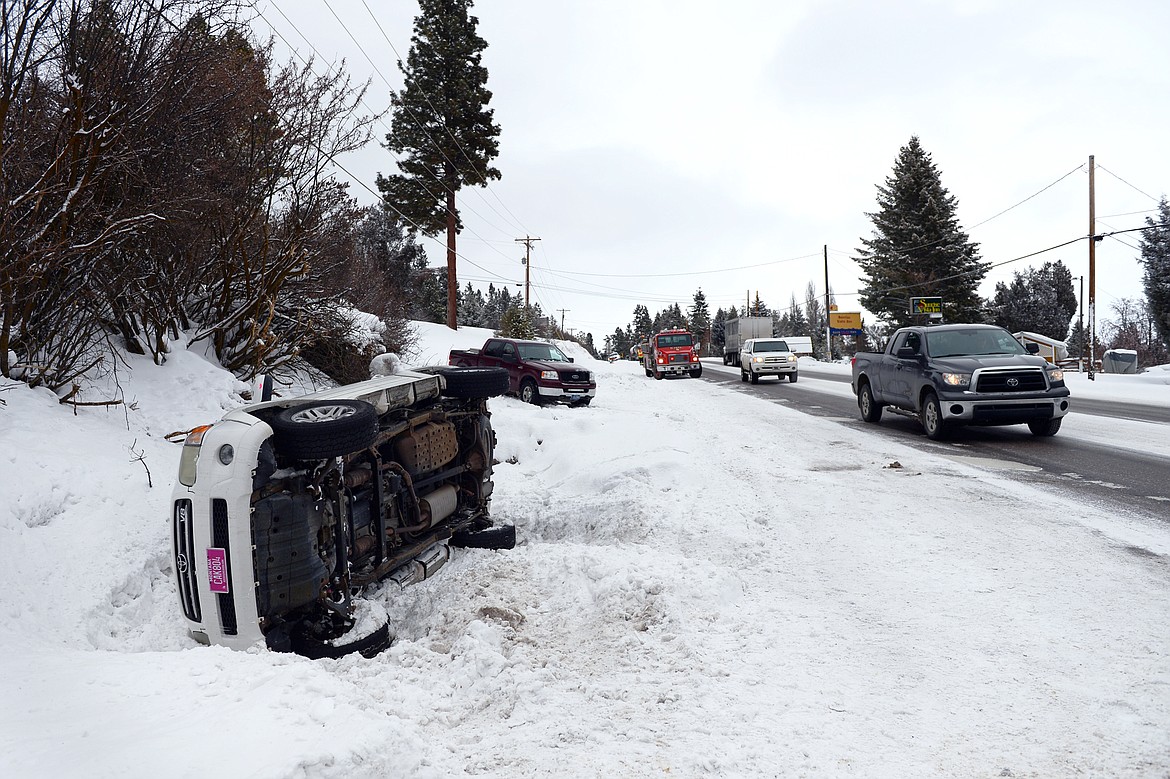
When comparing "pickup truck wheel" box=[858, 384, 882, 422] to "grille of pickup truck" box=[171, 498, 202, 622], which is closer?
"grille of pickup truck" box=[171, 498, 202, 622]

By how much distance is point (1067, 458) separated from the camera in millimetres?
8898

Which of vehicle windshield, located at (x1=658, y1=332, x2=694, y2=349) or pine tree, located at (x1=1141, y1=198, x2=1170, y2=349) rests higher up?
pine tree, located at (x1=1141, y1=198, x2=1170, y2=349)

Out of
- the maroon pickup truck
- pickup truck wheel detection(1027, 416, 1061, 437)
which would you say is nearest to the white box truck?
the maroon pickup truck

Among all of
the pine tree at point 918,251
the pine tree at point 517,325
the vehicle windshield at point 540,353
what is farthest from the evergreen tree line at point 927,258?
the vehicle windshield at point 540,353

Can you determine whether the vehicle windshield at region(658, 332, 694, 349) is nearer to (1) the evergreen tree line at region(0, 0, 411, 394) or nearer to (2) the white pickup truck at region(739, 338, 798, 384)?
(2) the white pickup truck at region(739, 338, 798, 384)

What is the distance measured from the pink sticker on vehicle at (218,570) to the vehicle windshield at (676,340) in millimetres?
33025

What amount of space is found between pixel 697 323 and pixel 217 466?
13332 centimetres

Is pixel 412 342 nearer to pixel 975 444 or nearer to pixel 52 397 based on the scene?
pixel 52 397

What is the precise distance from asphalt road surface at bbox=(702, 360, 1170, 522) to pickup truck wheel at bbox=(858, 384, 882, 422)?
20 centimetres

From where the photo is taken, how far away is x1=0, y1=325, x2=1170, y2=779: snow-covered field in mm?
2451

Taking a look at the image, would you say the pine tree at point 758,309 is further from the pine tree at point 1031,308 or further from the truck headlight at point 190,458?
the truck headlight at point 190,458

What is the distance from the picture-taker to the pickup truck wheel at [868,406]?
1347 centimetres

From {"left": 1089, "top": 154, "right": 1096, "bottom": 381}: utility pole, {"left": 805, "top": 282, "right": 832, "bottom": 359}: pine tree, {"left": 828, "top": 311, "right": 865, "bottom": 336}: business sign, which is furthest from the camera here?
{"left": 805, "top": 282, "right": 832, "bottom": 359}: pine tree

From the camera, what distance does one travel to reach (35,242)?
591 cm
